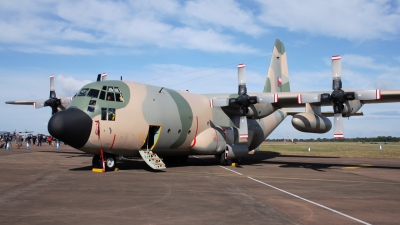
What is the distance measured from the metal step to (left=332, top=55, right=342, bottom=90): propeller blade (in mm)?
9865

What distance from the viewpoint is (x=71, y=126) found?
14.9 meters

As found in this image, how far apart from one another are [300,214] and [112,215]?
402 cm

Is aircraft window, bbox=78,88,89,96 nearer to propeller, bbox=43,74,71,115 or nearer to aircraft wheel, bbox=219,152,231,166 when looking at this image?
propeller, bbox=43,74,71,115

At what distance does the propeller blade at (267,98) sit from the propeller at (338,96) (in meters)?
1.98

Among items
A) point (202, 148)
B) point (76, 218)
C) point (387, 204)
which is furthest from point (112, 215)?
point (202, 148)

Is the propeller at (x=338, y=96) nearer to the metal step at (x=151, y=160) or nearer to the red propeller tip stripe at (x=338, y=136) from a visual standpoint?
the red propeller tip stripe at (x=338, y=136)

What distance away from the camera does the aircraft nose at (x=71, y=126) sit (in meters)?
14.8

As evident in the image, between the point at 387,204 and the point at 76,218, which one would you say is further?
the point at 387,204

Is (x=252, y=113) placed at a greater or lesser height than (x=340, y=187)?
greater

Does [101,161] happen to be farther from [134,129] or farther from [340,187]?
[340,187]

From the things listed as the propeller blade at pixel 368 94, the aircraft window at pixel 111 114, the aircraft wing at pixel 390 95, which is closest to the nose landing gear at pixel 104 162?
the aircraft window at pixel 111 114

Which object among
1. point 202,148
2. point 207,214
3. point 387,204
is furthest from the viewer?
point 202,148

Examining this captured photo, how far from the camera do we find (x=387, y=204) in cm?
973

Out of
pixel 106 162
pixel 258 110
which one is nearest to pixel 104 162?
A: pixel 106 162
